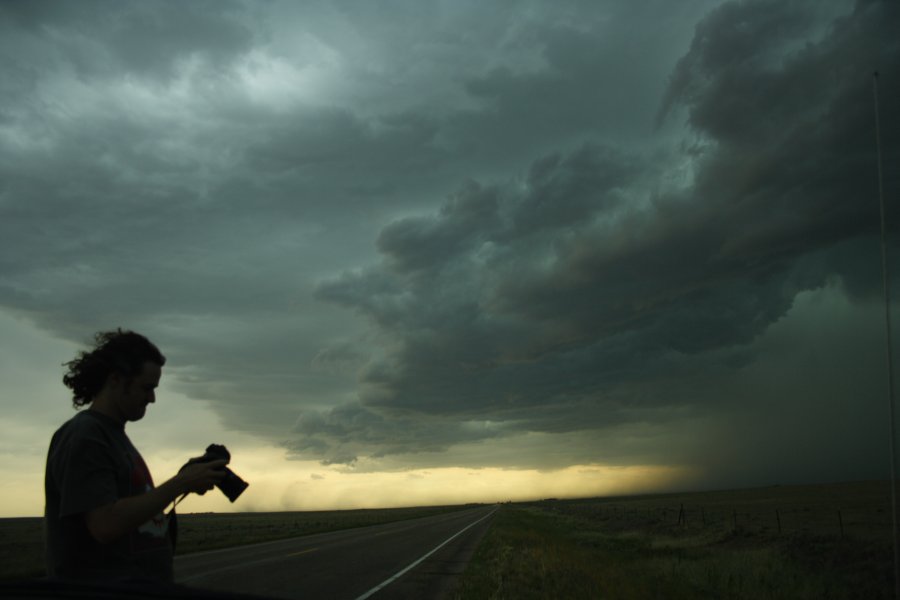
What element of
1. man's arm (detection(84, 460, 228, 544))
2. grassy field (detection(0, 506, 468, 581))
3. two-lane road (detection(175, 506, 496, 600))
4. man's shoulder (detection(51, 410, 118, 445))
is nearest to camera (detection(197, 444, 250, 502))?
man's arm (detection(84, 460, 228, 544))

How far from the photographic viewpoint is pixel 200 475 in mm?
2457

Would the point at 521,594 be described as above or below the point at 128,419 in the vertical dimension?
below

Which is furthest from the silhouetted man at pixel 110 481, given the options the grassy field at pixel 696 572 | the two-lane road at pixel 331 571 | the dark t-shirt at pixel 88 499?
the grassy field at pixel 696 572

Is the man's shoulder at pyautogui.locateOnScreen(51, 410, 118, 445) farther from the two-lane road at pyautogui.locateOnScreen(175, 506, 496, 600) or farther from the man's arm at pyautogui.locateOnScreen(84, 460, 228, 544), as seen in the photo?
the two-lane road at pyautogui.locateOnScreen(175, 506, 496, 600)

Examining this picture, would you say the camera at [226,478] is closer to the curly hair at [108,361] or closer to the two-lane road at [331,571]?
the curly hair at [108,361]

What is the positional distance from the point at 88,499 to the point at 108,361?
0.61m

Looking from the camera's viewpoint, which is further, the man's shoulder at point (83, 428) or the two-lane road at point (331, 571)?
the two-lane road at point (331, 571)

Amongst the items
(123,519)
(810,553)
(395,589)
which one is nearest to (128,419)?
(123,519)

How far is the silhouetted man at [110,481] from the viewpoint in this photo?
2258 mm

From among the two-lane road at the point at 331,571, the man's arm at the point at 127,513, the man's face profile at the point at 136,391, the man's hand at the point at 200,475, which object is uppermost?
the man's face profile at the point at 136,391

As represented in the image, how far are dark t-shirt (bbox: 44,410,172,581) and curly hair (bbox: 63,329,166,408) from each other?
8.1 inches

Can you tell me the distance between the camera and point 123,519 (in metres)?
2.23

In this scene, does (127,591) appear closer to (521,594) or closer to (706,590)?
(521,594)

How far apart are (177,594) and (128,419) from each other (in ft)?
3.07
